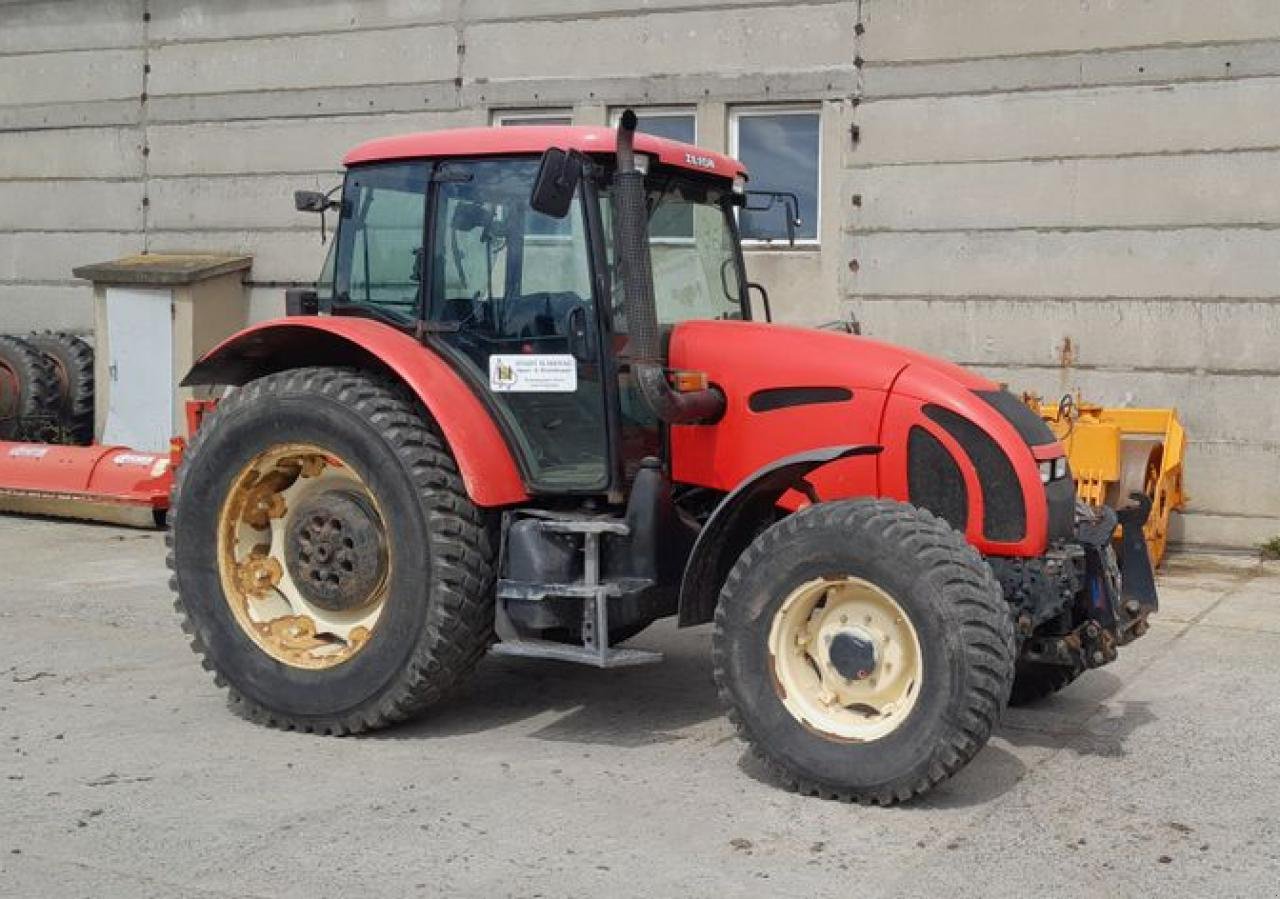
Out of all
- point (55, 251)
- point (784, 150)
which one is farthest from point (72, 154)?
point (784, 150)

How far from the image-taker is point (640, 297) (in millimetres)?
5801

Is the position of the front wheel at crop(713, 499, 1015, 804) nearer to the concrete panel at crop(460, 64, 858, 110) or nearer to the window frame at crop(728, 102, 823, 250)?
the window frame at crop(728, 102, 823, 250)

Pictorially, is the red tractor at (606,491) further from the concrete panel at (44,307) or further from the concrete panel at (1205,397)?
the concrete panel at (44,307)

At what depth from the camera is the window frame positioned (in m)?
11.6

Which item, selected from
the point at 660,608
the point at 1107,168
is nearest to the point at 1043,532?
the point at 660,608


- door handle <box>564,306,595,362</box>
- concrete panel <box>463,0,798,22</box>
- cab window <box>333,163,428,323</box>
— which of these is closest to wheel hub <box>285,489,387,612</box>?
cab window <box>333,163,428,323</box>

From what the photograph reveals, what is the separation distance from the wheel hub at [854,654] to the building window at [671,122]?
7.32m

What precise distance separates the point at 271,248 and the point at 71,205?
7.64 feet

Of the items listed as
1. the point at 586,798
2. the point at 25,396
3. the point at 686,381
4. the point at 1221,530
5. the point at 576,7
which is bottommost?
the point at 586,798

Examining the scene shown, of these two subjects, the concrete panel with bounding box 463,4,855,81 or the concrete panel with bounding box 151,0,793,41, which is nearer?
→ the concrete panel with bounding box 463,4,855,81

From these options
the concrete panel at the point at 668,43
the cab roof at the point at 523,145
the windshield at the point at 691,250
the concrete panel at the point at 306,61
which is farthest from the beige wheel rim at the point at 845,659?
the concrete panel at the point at 306,61

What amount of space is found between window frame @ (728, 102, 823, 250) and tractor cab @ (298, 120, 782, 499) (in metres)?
5.07

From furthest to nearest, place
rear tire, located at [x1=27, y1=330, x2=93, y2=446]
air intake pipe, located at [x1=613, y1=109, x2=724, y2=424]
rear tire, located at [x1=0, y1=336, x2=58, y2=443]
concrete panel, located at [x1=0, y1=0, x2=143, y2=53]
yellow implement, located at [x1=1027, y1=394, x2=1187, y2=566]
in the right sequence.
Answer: concrete panel, located at [x1=0, y1=0, x2=143, y2=53] → rear tire, located at [x1=27, y1=330, x2=93, y2=446] → rear tire, located at [x1=0, y1=336, x2=58, y2=443] → yellow implement, located at [x1=1027, y1=394, x2=1187, y2=566] → air intake pipe, located at [x1=613, y1=109, x2=724, y2=424]

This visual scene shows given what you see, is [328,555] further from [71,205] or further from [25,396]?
[71,205]
